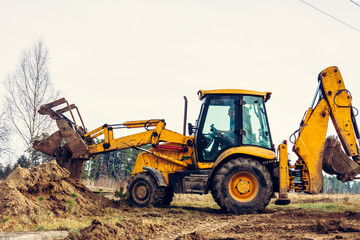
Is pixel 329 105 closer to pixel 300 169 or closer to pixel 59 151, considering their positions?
pixel 300 169

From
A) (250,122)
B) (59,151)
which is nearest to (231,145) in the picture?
(250,122)

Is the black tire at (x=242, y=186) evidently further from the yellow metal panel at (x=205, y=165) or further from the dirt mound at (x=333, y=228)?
the dirt mound at (x=333, y=228)

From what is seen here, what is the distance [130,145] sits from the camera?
1096cm

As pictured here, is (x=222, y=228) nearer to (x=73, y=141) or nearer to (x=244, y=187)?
(x=244, y=187)

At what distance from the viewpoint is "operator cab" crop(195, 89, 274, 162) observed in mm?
9516

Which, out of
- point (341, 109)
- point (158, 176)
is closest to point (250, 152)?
point (158, 176)

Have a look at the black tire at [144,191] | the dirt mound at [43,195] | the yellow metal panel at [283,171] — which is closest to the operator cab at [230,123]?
the yellow metal panel at [283,171]

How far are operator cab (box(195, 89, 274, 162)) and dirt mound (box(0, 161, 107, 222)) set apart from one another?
3101 mm

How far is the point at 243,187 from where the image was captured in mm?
9086

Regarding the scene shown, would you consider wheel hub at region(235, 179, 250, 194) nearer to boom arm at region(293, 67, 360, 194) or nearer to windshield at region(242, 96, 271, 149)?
windshield at region(242, 96, 271, 149)

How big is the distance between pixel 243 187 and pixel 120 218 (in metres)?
3.04

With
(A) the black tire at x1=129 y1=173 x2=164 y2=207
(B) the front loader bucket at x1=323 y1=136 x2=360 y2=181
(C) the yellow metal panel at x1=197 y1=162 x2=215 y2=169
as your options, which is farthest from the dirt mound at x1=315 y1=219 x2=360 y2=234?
(A) the black tire at x1=129 y1=173 x2=164 y2=207

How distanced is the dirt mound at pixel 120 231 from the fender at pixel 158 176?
327 centimetres

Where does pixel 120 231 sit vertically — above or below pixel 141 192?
below
